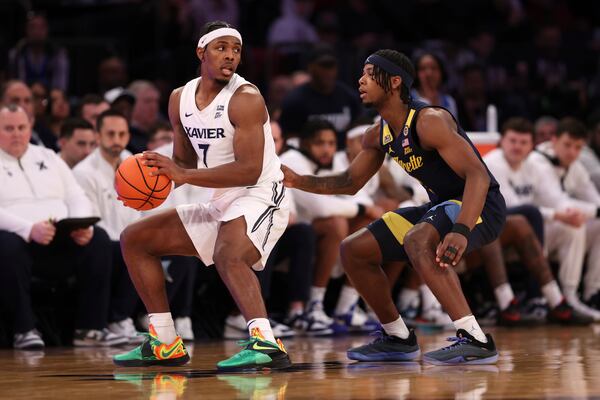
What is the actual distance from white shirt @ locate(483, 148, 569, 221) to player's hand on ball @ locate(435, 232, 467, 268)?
420 cm

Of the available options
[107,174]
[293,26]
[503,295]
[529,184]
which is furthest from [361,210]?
[293,26]

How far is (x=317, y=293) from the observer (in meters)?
9.10

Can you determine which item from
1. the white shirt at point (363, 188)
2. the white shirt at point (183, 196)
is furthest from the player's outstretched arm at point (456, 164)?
the white shirt at point (363, 188)

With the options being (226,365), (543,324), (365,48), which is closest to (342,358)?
(226,365)

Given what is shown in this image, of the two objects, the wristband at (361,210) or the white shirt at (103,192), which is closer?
the white shirt at (103,192)

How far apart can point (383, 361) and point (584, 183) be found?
16.3ft

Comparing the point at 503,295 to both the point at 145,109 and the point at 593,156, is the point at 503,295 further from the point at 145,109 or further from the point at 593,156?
the point at 145,109

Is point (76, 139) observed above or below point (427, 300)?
above

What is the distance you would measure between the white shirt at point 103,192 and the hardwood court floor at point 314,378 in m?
1.48

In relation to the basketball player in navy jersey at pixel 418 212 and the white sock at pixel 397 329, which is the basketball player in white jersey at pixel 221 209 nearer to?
the basketball player in navy jersey at pixel 418 212

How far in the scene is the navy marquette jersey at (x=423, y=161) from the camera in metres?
6.27

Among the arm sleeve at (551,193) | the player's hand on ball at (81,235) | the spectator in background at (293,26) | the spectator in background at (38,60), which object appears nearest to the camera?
the player's hand on ball at (81,235)

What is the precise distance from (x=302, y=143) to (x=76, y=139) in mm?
1752

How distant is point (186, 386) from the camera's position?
17.2 ft
